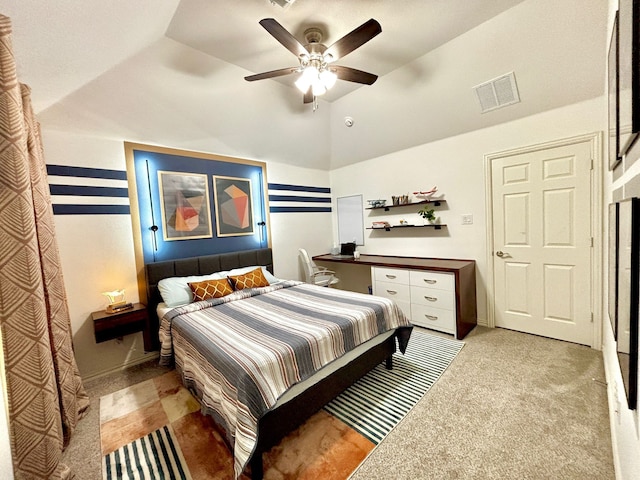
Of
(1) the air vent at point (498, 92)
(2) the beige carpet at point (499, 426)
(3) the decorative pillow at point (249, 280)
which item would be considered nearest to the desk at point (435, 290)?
(2) the beige carpet at point (499, 426)

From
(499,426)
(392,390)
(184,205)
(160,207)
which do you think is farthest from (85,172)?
(499,426)

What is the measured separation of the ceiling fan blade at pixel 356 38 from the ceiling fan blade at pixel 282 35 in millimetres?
212

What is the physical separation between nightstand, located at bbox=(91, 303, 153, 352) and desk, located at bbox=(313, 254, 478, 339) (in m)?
2.80

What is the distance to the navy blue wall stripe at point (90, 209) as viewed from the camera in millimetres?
2463

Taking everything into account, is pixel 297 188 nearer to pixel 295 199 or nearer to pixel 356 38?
pixel 295 199

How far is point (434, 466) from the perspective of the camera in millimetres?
1470

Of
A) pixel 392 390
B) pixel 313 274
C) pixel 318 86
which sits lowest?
pixel 392 390

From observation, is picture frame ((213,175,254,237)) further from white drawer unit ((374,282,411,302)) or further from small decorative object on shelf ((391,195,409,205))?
→ small decorative object on shelf ((391,195,409,205))

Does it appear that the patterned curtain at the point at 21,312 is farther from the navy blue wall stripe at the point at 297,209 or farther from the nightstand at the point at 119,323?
the navy blue wall stripe at the point at 297,209

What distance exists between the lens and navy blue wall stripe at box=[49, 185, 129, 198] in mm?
2455

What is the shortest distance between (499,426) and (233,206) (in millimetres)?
3531

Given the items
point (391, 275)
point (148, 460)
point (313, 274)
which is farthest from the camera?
point (313, 274)

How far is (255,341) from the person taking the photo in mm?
1742

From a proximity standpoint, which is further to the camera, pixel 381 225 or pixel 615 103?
pixel 381 225
